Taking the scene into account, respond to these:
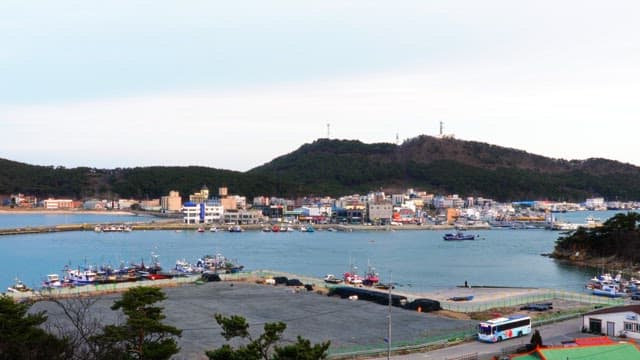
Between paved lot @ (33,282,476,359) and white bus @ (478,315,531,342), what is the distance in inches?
32.1

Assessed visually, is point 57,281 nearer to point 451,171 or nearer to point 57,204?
point 57,204

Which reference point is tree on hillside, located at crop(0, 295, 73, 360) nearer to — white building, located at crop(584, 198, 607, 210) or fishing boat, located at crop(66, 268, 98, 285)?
fishing boat, located at crop(66, 268, 98, 285)

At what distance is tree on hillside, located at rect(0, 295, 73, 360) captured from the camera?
16.8 ft

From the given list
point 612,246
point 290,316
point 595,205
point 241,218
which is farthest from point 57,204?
point 290,316

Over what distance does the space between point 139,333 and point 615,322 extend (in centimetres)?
598

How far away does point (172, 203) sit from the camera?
53688 mm

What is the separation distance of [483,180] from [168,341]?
7048 cm

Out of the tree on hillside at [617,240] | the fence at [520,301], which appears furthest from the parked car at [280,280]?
the tree on hillside at [617,240]

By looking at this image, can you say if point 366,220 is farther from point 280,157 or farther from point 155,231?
point 280,157

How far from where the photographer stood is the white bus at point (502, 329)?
841 cm

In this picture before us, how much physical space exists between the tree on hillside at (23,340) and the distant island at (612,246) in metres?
17.2

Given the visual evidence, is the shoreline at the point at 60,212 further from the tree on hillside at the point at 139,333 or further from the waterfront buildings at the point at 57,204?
the tree on hillside at the point at 139,333

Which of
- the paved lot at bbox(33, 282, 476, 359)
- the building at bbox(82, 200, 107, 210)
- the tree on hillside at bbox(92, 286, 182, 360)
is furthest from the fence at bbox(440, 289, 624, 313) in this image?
the building at bbox(82, 200, 107, 210)

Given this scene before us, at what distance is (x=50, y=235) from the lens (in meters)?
34.4
